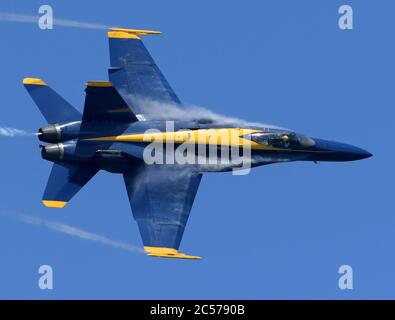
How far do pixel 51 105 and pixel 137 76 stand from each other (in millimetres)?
3556

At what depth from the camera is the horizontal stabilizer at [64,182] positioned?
4200 centimetres

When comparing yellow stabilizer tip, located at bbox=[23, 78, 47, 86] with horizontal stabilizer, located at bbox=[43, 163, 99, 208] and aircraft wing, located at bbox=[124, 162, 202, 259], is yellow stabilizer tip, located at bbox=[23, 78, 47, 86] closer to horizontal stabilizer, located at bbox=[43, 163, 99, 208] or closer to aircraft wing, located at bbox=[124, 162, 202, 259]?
horizontal stabilizer, located at bbox=[43, 163, 99, 208]

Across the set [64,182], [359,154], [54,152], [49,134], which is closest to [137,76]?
[49,134]

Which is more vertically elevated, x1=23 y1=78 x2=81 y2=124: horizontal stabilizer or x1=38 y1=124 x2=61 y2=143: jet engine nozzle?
x1=23 y1=78 x2=81 y2=124: horizontal stabilizer

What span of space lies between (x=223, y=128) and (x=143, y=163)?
2985 millimetres

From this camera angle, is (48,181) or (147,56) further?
(147,56)

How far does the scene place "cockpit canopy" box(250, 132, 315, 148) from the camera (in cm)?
4366

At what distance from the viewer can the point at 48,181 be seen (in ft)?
139

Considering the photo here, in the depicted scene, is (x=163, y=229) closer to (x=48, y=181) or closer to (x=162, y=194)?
(x=162, y=194)

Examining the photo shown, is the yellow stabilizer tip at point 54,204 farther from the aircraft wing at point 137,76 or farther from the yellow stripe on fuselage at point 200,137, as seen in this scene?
the aircraft wing at point 137,76

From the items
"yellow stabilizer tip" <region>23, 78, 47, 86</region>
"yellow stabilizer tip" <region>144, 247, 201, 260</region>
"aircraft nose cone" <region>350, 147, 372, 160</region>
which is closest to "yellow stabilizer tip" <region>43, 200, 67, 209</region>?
"yellow stabilizer tip" <region>144, 247, 201, 260</region>

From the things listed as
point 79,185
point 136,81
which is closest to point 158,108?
point 136,81

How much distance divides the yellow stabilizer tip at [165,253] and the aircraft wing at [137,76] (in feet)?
17.1

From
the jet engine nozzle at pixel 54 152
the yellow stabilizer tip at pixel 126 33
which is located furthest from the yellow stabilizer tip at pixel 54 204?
the yellow stabilizer tip at pixel 126 33
